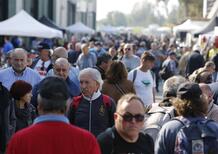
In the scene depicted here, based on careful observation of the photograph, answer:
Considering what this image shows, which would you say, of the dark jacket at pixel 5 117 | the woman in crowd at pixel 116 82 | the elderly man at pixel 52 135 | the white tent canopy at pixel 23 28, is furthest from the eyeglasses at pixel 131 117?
the white tent canopy at pixel 23 28

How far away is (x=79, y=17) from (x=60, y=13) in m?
21.6

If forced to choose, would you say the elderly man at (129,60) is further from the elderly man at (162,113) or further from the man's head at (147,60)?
the elderly man at (162,113)

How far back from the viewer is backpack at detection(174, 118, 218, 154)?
15.6 ft

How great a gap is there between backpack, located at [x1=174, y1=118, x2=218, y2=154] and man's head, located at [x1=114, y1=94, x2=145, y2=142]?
52 centimetres

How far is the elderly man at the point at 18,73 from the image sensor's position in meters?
8.58

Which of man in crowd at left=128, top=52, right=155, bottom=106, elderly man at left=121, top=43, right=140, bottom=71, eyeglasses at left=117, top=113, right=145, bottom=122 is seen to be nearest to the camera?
eyeglasses at left=117, top=113, right=145, bottom=122

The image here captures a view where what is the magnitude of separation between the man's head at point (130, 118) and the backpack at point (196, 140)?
20.5 inches

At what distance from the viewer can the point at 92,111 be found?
6414 mm

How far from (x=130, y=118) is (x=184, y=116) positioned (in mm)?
753

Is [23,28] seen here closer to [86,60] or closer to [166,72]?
[86,60]

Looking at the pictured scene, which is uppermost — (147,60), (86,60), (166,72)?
(147,60)

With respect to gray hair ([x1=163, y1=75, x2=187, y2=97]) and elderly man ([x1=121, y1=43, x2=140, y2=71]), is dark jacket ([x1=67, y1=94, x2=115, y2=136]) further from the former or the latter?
elderly man ([x1=121, y1=43, x2=140, y2=71])

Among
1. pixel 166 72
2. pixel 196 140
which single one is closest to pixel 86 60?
pixel 166 72

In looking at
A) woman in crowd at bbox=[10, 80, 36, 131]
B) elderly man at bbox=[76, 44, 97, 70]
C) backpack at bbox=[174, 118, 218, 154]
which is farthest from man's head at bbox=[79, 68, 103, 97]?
elderly man at bbox=[76, 44, 97, 70]
